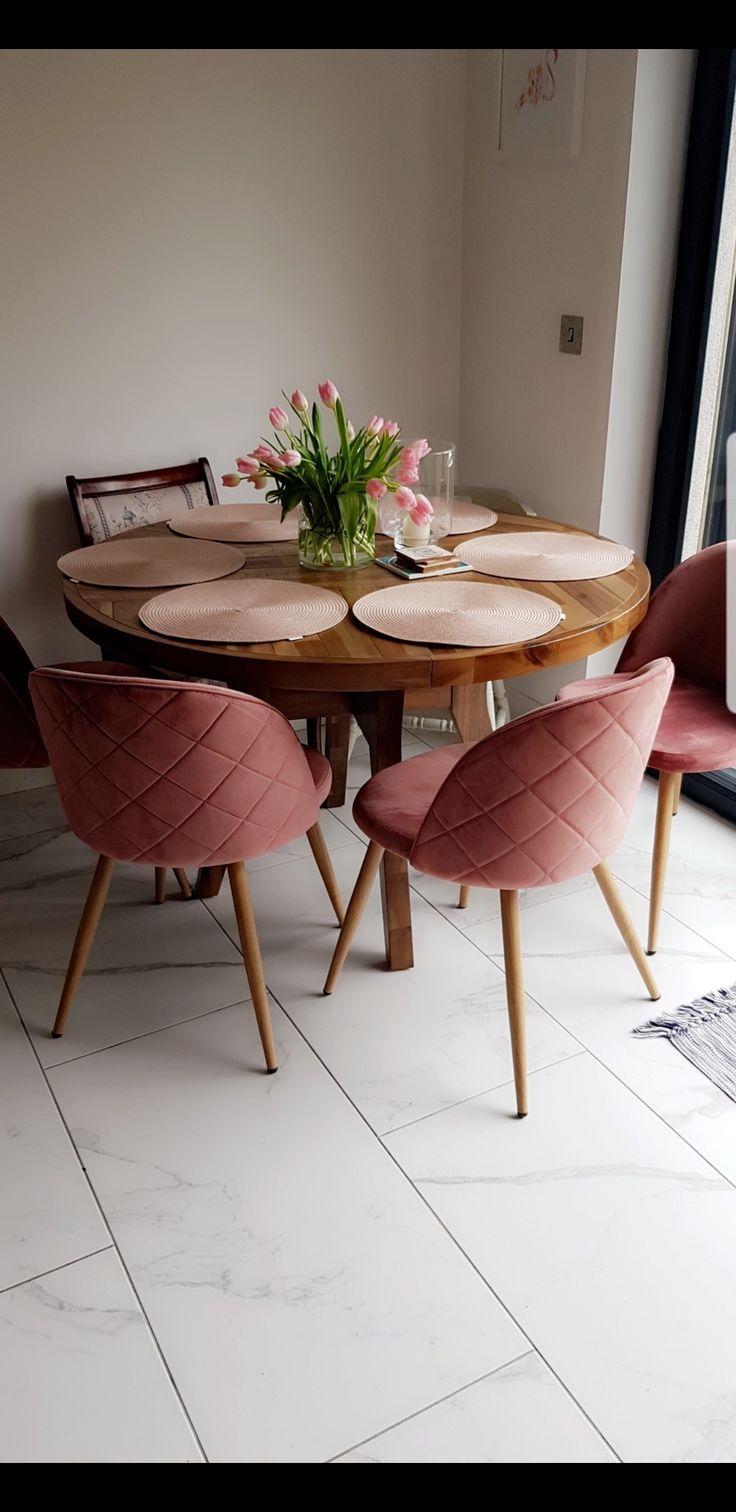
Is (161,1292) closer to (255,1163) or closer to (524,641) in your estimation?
(255,1163)

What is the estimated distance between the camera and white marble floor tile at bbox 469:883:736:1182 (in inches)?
74.9

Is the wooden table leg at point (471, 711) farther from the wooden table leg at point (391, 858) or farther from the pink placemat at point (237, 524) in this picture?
the pink placemat at point (237, 524)

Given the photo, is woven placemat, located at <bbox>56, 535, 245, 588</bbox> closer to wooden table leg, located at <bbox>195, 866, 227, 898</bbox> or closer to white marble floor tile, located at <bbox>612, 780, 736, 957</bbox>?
wooden table leg, located at <bbox>195, 866, 227, 898</bbox>

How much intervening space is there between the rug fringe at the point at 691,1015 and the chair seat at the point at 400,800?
1.90 feet

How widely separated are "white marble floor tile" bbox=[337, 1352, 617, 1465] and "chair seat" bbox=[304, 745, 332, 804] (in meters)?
0.97

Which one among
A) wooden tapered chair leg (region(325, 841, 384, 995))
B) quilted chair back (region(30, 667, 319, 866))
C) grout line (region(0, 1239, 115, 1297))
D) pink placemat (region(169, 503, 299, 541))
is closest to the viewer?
grout line (region(0, 1239, 115, 1297))

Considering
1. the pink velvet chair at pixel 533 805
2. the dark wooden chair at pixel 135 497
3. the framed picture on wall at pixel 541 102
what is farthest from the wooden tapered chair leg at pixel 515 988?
the framed picture on wall at pixel 541 102

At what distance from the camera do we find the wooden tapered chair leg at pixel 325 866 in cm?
223

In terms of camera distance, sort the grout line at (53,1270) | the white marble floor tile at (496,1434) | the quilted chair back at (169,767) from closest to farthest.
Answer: the white marble floor tile at (496,1434) < the grout line at (53,1270) < the quilted chair back at (169,767)

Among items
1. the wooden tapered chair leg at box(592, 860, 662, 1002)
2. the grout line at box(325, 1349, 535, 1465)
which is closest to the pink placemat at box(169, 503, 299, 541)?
the wooden tapered chair leg at box(592, 860, 662, 1002)

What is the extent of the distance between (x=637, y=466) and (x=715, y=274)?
1.53ft

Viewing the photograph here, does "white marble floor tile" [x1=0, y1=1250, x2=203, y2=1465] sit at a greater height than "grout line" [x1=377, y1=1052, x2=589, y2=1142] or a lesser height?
lesser

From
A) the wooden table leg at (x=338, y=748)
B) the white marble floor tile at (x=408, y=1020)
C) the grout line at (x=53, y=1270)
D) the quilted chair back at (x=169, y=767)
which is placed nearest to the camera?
the grout line at (x=53, y=1270)

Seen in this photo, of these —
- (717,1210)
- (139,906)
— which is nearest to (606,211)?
(139,906)
